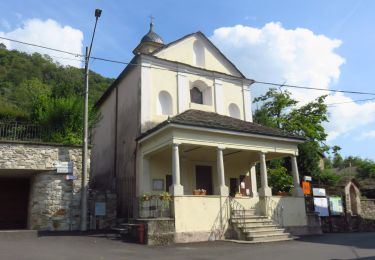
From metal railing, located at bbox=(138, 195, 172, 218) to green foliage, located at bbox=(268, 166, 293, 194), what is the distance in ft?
47.3

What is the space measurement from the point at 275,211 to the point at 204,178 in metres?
4.38

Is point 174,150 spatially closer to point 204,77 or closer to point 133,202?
point 133,202

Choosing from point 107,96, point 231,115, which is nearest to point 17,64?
point 107,96

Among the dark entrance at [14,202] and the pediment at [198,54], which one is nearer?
the dark entrance at [14,202]

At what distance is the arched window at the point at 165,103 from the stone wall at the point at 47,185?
539cm

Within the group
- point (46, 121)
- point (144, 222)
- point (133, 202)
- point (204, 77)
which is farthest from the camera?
point (204, 77)

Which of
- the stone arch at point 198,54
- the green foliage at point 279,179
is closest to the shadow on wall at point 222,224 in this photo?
the stone arch at point 198,54

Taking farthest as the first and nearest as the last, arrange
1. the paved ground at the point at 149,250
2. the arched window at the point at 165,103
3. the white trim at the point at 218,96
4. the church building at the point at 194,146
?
the white trim at the point at 218,96
the arched window at the point at 165,103
the church building at the point at 194,146
the paved ground at the point at 149,250

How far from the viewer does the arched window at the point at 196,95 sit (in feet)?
68.7

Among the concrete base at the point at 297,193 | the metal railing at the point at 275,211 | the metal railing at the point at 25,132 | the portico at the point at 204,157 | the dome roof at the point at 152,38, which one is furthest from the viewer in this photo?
the dome roof at the point at 152,38

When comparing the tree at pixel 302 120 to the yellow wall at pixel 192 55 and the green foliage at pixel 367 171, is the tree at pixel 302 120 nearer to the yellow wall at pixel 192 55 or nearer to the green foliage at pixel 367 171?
the yellow wall at pixel 192 55

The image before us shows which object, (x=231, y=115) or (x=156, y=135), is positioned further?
(x=231, y=115)

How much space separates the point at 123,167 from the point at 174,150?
619cm

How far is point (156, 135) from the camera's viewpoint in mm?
16484
